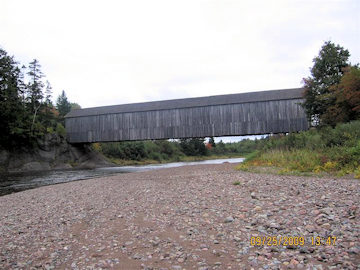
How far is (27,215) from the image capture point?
21.1ft

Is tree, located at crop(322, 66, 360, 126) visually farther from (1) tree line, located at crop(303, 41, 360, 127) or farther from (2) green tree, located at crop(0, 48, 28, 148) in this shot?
(2) green tree, located at crop(0, 48, 28, 148)

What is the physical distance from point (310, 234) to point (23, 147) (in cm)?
3566

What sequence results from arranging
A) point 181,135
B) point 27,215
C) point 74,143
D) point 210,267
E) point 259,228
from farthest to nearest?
point 74,143 < point 181,135 < point 27,215 < point 259,228 < point 210,267

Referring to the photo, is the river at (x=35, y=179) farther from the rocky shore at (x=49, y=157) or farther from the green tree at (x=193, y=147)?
the green tree at (x=193, y=147)

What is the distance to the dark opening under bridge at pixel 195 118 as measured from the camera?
27.8 m

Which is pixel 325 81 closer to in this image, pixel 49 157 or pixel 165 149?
pixel 49 157

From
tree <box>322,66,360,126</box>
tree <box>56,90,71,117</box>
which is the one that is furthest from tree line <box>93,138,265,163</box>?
tree <box>56,90,71,117</box>

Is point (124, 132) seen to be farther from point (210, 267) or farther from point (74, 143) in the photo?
point (210, 267)

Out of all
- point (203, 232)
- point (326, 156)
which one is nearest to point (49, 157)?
point (326, 156)

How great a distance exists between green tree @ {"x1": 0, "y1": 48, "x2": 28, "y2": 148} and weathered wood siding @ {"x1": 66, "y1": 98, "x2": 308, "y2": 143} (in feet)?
20.7

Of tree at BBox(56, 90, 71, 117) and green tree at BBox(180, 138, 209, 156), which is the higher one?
tree at BBox(56, 90, 71, 117)

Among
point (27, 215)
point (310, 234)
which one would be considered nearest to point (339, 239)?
point (310, 234)

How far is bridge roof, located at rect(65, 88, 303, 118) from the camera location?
28.4m
